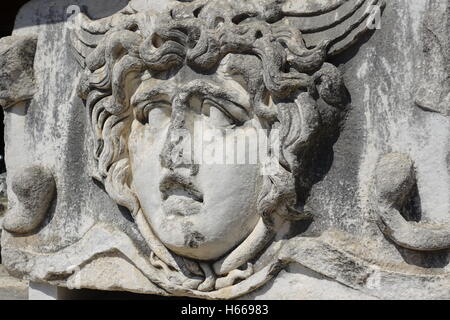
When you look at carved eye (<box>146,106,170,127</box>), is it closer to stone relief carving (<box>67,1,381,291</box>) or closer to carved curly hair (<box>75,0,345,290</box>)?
stone relief carving (<box>67,1,381,291</box>)

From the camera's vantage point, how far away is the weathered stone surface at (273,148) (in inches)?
75.8

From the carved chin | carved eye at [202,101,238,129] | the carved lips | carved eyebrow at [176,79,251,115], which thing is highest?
carved eyebrow at [176,79,251,115]

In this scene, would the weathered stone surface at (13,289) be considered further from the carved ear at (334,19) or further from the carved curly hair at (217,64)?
the carved ear at (334,19)

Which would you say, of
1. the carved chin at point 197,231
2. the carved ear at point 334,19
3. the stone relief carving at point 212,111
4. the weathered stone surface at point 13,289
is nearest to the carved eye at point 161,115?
the stone relief carving at point 212,111

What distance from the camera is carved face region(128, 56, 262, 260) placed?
2080mm

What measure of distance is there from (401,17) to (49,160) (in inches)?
53.5

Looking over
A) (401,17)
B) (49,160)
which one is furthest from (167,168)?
(401,17)

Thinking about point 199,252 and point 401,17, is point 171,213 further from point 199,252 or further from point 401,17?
point 401,17

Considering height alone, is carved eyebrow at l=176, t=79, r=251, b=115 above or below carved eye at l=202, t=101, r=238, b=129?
above

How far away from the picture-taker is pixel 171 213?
216cm

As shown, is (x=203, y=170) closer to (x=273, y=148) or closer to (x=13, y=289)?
(x=273, y=148)

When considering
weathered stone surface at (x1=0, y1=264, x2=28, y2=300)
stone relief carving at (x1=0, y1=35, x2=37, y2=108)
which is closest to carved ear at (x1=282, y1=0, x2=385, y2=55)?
stone relief carving at (x1=0, y1=35, x2=37, y2=108)

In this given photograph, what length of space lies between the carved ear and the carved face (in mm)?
260

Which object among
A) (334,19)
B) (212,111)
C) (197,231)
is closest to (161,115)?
(212,111)
